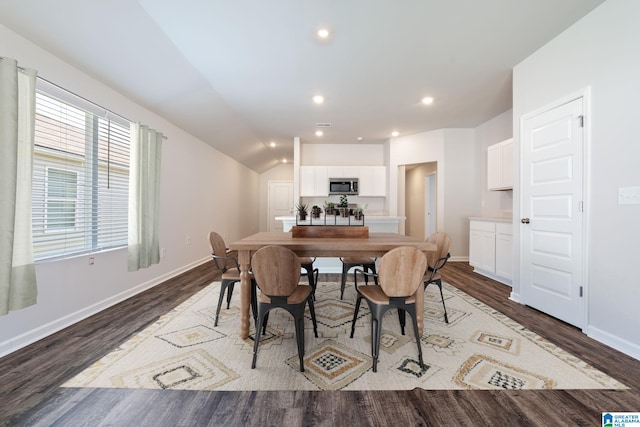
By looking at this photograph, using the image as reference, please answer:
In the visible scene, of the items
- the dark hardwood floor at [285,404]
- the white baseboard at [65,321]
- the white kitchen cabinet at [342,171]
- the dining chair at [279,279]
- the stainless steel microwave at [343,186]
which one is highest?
the white kitchen cabinet at [342,171]

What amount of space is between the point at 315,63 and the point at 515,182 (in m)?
2.71

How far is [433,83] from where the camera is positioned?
329cm

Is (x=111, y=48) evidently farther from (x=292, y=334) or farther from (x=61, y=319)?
(x=292, y=334)

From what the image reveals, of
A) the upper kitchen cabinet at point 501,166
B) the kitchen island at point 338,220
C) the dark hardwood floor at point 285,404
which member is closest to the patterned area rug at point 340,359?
the dark hardwood floor at point 285,404

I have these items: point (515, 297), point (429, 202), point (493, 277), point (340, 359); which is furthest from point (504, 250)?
point (429, 202)

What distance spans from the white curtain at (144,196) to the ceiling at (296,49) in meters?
0.50

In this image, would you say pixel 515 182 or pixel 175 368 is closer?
pixel 175 368

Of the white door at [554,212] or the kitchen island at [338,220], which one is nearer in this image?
the white door at [554,212]

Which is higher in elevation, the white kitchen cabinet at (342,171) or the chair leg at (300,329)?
the white kitchen cabinet at (342,171)

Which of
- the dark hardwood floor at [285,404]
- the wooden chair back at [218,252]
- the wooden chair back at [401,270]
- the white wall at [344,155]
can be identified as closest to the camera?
the dark hardwood floor at [285,404]

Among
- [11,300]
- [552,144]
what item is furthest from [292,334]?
[552,144]

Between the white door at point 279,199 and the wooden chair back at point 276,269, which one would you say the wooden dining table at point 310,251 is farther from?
the white door at point 279,199

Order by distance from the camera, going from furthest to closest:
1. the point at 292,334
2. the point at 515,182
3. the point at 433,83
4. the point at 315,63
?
1. the point at 433,83
2. the point at 515,182
3. the point at 315,63
4. the point at 292,334

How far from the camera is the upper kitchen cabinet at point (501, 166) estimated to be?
370 cm
